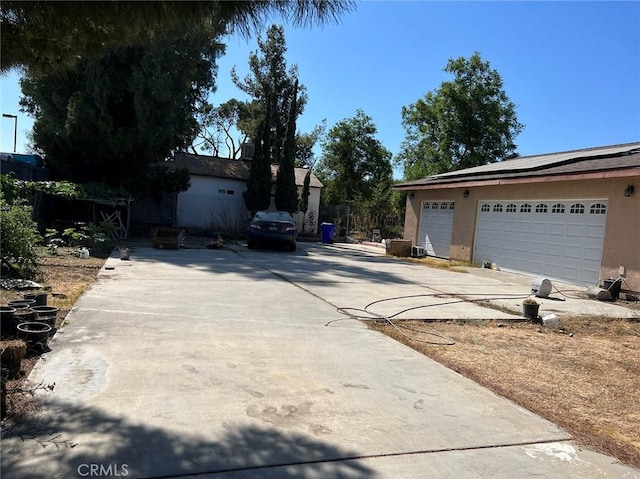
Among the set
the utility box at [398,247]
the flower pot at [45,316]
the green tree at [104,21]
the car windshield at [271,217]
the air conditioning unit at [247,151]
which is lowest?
the flower pot at [45,316]

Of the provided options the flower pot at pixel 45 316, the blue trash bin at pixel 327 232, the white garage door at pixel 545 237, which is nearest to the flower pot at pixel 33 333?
the flower pot at pixel 45 316

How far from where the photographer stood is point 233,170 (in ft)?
90.4

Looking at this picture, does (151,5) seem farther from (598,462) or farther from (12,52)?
(598,462)

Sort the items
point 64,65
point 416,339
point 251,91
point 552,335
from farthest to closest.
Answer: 1. point 251,91
2. point 552,335
3. point 416,339
4. point 64,65

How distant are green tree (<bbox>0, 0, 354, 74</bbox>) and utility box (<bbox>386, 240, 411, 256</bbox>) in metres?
16.6

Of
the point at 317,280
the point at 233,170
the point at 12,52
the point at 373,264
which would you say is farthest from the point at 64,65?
the point at 233,170

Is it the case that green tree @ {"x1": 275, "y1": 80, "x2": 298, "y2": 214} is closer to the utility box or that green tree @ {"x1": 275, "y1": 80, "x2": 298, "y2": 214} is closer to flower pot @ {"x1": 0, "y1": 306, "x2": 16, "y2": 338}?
the utility box

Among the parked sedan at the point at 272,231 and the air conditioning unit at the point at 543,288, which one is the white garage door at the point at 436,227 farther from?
the air conditioning unit at the point at 543,288

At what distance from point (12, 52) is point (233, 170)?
81.4 feet

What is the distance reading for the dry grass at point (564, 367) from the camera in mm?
3859

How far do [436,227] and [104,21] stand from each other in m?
17.7

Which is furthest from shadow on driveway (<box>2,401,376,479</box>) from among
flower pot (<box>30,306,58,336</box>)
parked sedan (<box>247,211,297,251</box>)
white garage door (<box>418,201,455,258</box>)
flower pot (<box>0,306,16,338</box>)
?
white garage door (<box>418,201,455,258</box>)

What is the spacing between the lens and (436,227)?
19578mm

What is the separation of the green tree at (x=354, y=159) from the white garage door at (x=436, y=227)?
16.0 meters
